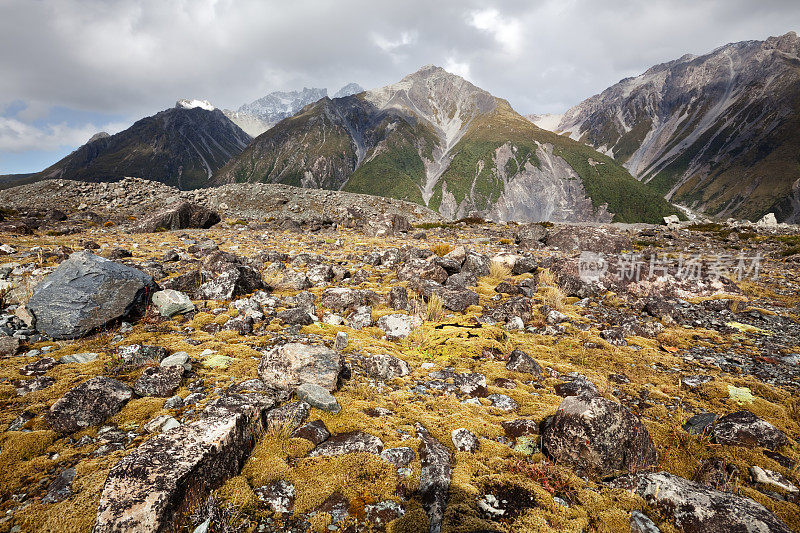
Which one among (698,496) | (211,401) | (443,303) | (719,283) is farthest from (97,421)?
(719,283)

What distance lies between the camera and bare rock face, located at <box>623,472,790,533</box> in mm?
3334

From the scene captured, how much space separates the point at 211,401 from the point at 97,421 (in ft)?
4.87

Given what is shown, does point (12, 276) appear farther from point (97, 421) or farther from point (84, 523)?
point (84, 523)

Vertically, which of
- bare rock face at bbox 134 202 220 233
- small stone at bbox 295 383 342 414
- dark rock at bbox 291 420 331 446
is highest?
bare rock face at bbox 134 202 220 233

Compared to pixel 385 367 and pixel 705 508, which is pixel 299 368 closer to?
pixel 385 367

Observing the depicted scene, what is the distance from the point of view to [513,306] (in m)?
10.9

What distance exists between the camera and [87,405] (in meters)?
4.69

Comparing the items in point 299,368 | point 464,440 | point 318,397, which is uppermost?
point 299,368

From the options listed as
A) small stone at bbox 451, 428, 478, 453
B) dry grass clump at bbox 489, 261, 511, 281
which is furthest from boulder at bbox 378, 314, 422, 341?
dry grass clump at bbox 489, 261, 511, 281

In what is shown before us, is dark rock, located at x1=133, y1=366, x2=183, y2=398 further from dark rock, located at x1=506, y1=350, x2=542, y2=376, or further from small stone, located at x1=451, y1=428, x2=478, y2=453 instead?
dark rock, located at x1=506, y1=350, x2=542, y2=376

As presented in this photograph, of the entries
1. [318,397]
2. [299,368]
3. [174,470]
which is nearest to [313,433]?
[318,397]

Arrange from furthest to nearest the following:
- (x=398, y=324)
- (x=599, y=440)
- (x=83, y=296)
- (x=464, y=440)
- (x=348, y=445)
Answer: (x=398, y=324) → (x=83, y=296) → (x=464, y=440) → (x=348, y=445) → (x=599, y=440)

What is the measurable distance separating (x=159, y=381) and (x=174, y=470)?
2.78m

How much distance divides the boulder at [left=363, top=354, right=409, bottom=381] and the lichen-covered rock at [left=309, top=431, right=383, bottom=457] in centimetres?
202
